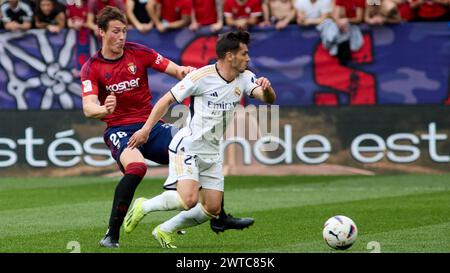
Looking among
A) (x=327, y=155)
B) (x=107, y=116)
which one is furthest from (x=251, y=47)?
(x=107, y=116)

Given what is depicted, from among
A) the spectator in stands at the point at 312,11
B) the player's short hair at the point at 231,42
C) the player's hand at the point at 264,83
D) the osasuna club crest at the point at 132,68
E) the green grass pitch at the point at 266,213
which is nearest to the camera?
the player's hand at the point at 264,83

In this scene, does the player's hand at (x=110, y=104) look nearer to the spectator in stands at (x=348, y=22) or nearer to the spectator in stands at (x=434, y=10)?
the spectator in stands at (x=348, y=22)

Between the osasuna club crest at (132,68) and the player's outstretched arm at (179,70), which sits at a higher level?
the osasuna club crest at (132,68)

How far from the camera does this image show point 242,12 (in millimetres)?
19531

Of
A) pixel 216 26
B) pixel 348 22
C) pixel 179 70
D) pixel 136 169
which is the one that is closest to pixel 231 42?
pixel 179 70

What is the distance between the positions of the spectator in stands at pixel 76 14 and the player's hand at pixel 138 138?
924cm

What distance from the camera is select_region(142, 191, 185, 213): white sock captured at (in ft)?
34.9

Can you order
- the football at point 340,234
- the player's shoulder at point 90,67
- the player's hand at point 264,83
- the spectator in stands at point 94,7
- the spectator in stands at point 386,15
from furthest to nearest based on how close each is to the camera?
the spectator in stands at point 94,7 → the spectator in stands at point 386,15 → the player's shoulder at point 90,67 → the player's hand at point 264,83 → the football at point 340,234

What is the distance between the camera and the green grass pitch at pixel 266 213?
1079 centimetres

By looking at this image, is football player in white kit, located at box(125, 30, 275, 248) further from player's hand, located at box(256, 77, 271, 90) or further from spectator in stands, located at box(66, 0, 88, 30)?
spectator in stands, located at box(66, 0, 88, 30)

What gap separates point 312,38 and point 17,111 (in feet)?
16.9

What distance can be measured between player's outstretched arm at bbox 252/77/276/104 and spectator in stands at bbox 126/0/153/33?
8939 millimetres

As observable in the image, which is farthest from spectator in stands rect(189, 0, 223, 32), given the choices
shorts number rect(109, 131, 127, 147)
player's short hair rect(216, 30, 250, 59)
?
player's short hair rect(216, 30, 250, 59)

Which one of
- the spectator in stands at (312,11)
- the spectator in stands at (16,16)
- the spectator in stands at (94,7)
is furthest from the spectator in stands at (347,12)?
the spectator in stands at (16,16)
